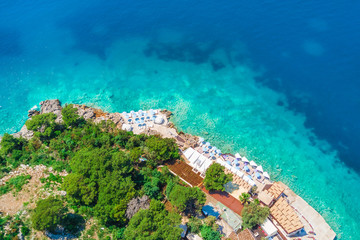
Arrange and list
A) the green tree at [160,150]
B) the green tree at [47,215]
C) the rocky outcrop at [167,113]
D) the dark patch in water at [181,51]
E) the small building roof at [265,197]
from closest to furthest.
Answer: the green tree at [47,215]
the small building roof at [265,197]
the green tree at [160,150]
the rocky outcrop at [167,113]
the dark patch in water at [181,51]

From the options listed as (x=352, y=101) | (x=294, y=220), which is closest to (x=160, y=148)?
(x=294, y=220)

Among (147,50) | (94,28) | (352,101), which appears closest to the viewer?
(352,101)

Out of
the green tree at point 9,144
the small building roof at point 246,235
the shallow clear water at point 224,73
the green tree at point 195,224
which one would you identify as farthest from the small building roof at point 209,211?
the green tree at point 9,144

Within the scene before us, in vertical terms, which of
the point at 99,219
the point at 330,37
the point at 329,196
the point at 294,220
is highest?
the point at 330,37

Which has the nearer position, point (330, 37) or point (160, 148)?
point (160, 148)

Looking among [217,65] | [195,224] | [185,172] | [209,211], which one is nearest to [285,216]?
[209,211]

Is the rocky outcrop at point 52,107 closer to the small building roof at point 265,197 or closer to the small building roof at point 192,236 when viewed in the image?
the small building roof at point 192,236

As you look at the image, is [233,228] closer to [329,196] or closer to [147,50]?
[329,196]

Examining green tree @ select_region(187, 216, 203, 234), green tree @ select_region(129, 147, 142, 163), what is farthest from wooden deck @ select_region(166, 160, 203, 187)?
green tree @ select_region(187, 216, 203, 234)
